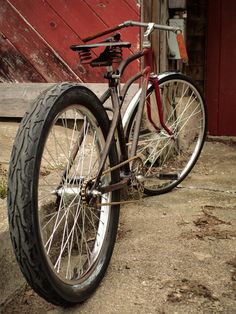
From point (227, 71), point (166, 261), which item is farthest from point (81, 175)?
point (227, 71)

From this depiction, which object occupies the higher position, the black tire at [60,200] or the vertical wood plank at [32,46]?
the vertical wood plank at [32,46]

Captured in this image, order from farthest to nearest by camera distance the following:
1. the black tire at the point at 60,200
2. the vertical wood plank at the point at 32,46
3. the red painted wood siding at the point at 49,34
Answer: the vertical wood plank at the point at 32,46 → the red painted wood siding at the point at 49,34 → the black tire at the point at 60,200

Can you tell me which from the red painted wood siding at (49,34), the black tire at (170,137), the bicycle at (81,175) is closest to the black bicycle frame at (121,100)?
the bicycle at (81,175)

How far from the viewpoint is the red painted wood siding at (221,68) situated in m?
5.43

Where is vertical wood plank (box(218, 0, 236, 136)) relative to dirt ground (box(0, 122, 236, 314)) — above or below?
above

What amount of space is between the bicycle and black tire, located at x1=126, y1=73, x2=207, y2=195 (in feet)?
0.04

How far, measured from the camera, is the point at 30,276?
72.5 inches

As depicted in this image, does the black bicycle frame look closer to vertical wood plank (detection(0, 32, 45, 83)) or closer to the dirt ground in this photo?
the dirt ground

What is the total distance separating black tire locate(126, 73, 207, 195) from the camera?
353 centimetres

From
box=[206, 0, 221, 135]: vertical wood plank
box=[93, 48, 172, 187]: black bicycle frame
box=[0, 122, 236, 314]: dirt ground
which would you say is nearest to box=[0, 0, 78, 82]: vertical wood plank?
box=[0, 122, 236, 314]: dirt ground

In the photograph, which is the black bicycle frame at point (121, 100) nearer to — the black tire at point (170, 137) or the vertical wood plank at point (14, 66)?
the black tire at point (170, 137)

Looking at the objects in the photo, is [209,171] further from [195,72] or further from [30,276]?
[30,276]

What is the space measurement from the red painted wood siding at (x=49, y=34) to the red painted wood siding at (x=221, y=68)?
1.90 m

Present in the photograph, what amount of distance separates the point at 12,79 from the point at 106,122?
6.81ft
